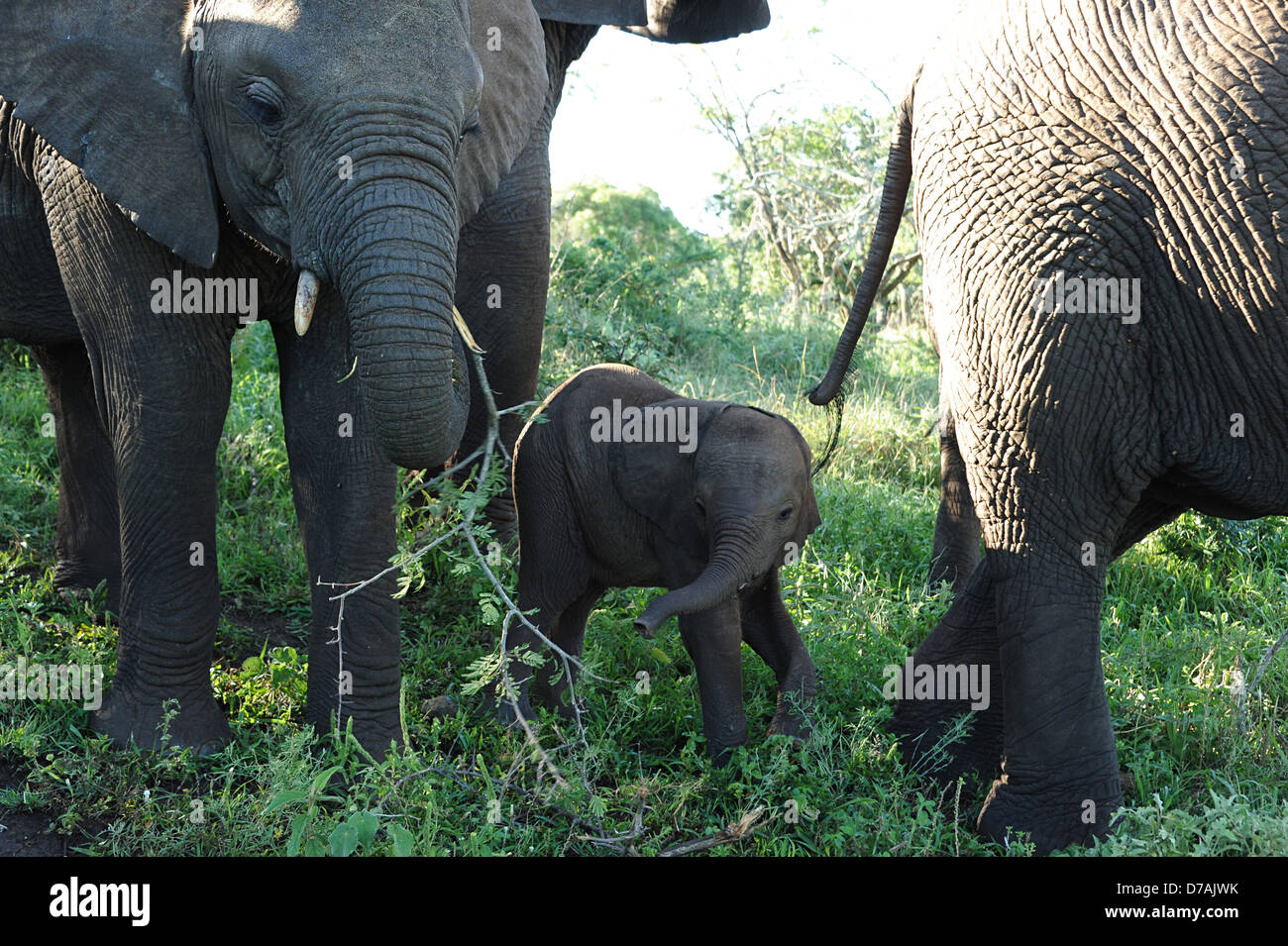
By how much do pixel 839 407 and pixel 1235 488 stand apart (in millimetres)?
1529

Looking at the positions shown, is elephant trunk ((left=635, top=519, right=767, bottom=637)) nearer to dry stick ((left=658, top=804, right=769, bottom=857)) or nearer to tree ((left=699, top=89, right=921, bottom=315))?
dry stick ((left=658, top=804, right=769, bottom=857))

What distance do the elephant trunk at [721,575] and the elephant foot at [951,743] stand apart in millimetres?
718

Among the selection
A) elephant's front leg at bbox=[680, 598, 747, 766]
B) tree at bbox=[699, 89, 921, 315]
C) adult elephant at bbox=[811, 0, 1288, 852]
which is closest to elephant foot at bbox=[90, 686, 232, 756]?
elephant's front leg at bbox=[680, 598, 747, 766]

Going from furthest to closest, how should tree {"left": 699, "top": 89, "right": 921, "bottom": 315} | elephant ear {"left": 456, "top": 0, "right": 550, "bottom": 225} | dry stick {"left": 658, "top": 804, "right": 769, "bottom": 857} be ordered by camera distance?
tree {"left": 699, "top": 89, "right": 921, "bottom": 315} < elephant ear {"left": 456, "top": 0, "right": 550, "bottom": 225} < dry stick {"left": 658, "top": 804, "right": 769, "bottom": 857}

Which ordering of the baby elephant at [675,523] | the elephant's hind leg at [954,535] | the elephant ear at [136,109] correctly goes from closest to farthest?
the elephant ear at [136,109]
the baby elephant at [675,523]
the elephant's hind leg at [954,535]

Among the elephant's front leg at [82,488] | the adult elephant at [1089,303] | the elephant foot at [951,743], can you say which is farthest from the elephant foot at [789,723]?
the elephant's front leg at [82,488]

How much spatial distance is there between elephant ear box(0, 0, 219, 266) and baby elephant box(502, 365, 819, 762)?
1210 millimetres

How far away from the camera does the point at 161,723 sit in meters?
4.05

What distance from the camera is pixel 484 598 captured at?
3555mm

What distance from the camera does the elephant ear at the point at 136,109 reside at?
3.65 metres

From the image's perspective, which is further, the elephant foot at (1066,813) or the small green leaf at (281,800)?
the elephant foot at (1066,813)

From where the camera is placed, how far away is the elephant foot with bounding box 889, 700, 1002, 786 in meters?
4.18

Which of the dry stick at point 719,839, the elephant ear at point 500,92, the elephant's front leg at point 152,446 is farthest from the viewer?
the elephant ear at point 500,92

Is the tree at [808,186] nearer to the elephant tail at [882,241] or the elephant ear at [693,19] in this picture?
the elephant ear at [693,19]
